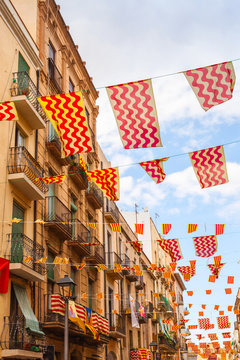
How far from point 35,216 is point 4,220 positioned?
233 cm

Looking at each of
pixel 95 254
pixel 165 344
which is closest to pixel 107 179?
pixel 95 254

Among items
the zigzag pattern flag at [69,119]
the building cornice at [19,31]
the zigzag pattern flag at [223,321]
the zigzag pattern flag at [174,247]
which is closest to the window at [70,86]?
the building cornice at [19,31]

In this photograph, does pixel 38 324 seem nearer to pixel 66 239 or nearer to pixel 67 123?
pixel 66 239

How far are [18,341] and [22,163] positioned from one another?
536cm

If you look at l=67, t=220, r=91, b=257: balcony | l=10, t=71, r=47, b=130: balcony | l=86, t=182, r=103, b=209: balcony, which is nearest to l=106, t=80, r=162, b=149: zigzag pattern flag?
l=10, t=71, r=47, b=130: balcony

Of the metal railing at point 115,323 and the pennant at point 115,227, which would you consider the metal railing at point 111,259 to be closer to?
the metal railing at point 115,323

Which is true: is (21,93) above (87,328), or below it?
above

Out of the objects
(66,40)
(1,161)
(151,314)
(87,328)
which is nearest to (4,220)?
(1,161)

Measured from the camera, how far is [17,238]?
14062mm

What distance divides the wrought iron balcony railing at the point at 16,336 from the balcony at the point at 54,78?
32.8 feet

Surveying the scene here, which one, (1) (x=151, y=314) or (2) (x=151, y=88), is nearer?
(2) (x=151, y=88)

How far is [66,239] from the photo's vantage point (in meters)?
18.3

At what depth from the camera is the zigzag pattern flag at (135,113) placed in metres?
11.7

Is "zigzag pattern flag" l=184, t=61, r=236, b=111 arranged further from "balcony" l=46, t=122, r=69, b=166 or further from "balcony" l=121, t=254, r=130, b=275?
"balcony" l=121, t=254, r=130, b=275
